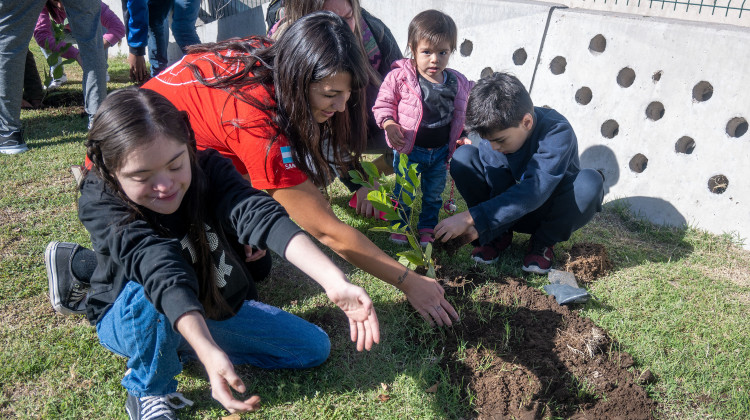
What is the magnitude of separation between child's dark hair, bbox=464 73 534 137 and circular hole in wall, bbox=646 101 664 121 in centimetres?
134

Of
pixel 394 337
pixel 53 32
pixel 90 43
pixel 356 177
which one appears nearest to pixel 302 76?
pixel 356 177

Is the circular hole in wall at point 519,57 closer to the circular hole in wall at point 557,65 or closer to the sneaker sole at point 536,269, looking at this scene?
the circular hole in wall at point 557,65

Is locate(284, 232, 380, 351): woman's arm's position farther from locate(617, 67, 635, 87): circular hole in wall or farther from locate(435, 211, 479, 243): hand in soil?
locate(617, 67, 635, 87): circular hole in wall

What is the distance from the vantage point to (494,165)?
130 inches

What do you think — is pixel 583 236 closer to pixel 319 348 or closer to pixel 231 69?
pixel 319 348

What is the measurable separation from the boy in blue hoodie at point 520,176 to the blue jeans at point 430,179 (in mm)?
247

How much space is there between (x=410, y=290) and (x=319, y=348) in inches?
19.4

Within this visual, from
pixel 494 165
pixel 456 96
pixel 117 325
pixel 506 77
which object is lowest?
pixel 117 325

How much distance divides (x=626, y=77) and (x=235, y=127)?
9.66 feet

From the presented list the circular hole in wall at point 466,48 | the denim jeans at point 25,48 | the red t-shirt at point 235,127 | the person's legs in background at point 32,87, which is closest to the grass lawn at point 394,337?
the red t-shirt at point 235,127

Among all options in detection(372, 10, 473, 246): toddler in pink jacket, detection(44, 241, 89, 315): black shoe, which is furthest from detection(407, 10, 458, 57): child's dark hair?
detection(44, 241, 89, 315): black shoe

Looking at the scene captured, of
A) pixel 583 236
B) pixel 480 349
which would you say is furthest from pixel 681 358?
pixel 583 236

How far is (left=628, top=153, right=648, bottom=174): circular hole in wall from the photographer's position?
3964 millimetres

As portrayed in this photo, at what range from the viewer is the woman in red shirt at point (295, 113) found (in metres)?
2.29
